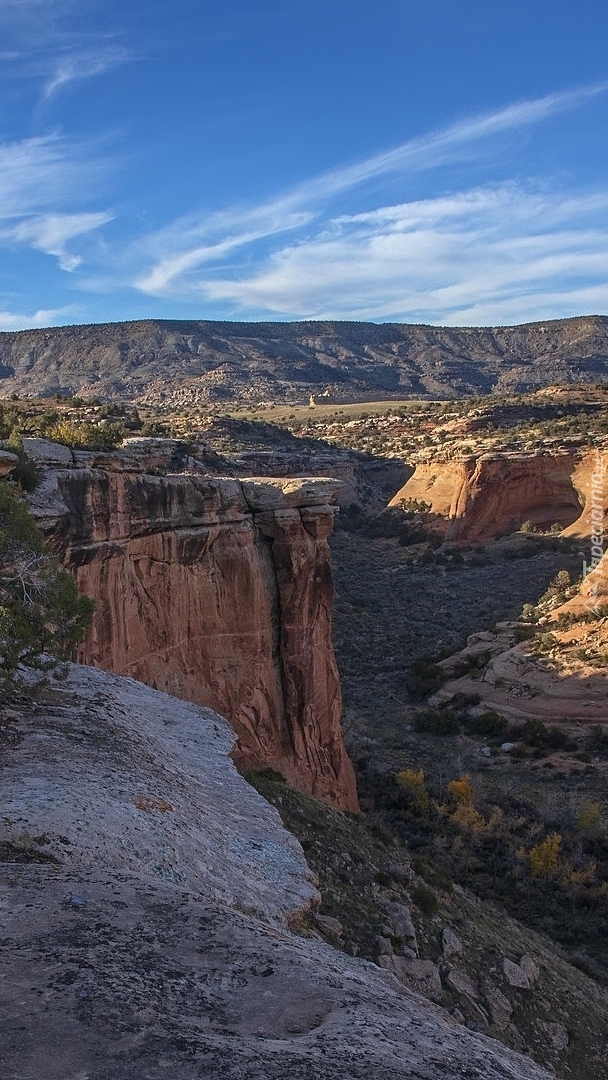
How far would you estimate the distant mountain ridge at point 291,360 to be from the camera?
358 feet

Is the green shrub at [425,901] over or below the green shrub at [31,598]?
below

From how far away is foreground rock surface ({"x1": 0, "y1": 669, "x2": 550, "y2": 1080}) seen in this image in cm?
381

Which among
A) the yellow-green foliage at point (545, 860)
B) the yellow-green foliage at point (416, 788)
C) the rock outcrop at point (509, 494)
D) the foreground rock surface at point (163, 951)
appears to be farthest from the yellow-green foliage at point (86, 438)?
the rock outcrop at point (509, 494)

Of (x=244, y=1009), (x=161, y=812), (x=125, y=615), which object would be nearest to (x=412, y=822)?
(x=125, y=615)

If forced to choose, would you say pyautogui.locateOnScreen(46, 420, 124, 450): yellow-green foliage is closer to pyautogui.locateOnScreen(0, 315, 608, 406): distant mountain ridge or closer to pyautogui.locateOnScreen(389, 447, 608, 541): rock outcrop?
pyautogui.locateOnScreen(389, 447, 608, 541): rock outcrop

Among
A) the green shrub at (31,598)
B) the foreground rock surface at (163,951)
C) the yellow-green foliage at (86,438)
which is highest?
the yellow-green foliage at (86,438)

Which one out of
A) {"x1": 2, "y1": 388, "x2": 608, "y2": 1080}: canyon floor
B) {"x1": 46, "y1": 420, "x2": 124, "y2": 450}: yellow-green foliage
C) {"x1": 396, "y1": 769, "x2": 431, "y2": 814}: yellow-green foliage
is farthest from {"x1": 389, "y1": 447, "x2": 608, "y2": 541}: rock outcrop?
{"x1": 46, "y1": 420, "x2": 124, "y2": 450}: yellow-green foliage

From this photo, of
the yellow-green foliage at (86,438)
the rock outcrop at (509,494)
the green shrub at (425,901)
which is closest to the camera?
the green shrub at (425,901)

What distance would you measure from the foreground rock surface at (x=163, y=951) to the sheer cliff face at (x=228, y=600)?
638 cm

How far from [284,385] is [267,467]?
234 feet

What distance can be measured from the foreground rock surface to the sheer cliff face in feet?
20.9

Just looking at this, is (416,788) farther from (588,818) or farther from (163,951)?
(163,951)

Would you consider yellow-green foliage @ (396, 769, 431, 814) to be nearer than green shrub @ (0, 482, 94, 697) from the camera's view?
No

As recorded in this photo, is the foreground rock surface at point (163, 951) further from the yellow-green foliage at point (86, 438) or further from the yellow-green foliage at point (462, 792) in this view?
the yellow-green foliage at point (462, 792)
